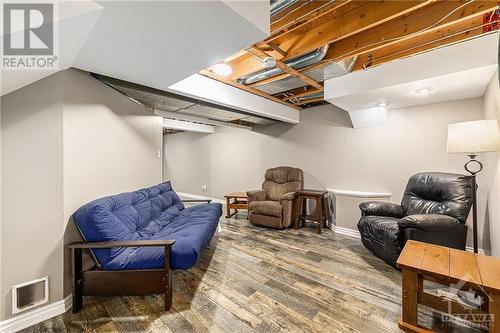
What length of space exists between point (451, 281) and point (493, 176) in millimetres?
1700

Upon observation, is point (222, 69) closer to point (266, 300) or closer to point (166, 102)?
point (166, 102)

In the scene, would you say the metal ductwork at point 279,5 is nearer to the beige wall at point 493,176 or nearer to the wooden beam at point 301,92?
the wooden beam at point 301,92

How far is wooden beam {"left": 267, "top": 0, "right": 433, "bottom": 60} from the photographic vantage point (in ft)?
5.02

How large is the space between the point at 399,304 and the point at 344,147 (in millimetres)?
2626

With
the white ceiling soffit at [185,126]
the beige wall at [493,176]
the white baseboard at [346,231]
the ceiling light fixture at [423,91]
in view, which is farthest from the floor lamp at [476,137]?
the white ceiling soffit at [185,126]

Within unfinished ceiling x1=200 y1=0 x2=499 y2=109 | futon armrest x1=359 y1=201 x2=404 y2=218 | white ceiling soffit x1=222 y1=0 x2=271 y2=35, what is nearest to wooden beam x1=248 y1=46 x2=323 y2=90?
unfinished ceiling x1=200 y1=0 x2=499 y2=109

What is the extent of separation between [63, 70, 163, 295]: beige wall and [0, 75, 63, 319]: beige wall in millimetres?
63

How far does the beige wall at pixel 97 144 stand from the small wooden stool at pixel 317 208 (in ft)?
8.57

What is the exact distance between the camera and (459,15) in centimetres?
160

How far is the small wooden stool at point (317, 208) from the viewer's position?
3.67 m

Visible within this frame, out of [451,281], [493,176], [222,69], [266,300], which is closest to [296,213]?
[266,300]

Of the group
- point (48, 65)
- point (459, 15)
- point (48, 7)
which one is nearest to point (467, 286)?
point (459, 15)

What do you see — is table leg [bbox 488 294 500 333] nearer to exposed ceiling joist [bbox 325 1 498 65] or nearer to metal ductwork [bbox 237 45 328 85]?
exposed ceiling joist [bbox 325 1 498 65]

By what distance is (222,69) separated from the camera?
8.39 feet
